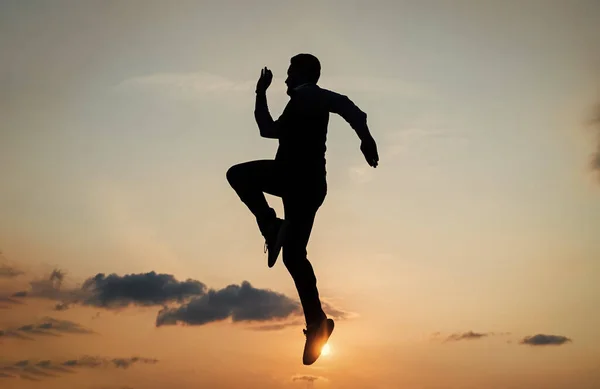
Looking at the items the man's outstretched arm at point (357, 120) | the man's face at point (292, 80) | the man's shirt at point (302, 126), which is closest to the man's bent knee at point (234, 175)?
the man's shirt at point (302, 126)

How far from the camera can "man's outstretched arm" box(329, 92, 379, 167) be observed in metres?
9.62

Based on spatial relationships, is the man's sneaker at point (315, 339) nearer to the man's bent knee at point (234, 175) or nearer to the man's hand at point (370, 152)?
the man's bent knee at point (234, 175)

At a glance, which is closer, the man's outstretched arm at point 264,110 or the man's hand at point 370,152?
the man's hand at point 370,152

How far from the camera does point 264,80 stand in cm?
Result: 1029

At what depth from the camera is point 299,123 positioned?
1018 cm

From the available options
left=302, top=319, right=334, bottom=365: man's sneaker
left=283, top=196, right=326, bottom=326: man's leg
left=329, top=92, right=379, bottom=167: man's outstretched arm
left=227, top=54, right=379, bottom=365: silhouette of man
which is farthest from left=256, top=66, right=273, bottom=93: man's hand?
left=302, top=319, right=334, bottom=365: man's sneaker

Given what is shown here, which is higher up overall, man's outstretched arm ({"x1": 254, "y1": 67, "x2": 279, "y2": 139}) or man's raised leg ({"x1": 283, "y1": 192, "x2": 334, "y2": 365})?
man's outstretched arm ({"x1": 254, "y1": 67, "x2": 279, "y2": 139})

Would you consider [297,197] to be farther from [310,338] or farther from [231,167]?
[310,338]

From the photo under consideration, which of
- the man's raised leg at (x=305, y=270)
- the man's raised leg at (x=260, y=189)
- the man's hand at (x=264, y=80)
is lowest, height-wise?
the man's raised leg at (x=305, y=270)

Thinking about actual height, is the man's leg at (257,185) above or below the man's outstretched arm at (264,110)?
below

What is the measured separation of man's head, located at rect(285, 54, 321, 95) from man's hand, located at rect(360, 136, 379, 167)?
46.1 inches

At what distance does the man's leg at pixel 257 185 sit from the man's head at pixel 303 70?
0.93 metres

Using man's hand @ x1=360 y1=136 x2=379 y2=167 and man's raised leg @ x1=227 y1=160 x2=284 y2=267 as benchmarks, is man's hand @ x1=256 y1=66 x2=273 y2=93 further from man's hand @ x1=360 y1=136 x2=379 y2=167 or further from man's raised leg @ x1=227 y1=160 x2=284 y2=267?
man's hand @ x1=360 y1=136 x2=379 y2=167

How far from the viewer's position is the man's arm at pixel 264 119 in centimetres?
1020
